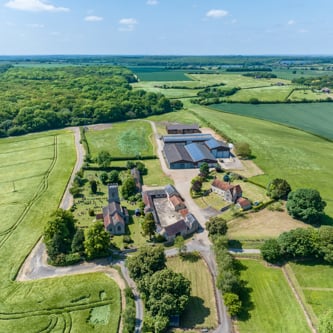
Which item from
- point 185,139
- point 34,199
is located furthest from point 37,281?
point 185,139

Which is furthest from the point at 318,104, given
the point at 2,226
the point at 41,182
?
the point at 2,226

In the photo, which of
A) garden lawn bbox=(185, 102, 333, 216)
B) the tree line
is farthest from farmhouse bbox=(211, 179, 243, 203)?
the tree line

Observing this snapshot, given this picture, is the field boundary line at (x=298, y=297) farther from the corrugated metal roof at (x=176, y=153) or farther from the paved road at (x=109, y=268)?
the corrugated metal roof at (x=176, y=153)

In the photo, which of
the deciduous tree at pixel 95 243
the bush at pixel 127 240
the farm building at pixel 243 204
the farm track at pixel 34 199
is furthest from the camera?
the farm building at pixel 243 204

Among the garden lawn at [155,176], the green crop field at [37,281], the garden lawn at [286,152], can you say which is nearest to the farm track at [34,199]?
the green crop field at [37,281]

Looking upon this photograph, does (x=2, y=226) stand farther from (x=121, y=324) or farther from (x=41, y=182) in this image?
(x=121, y=324)
